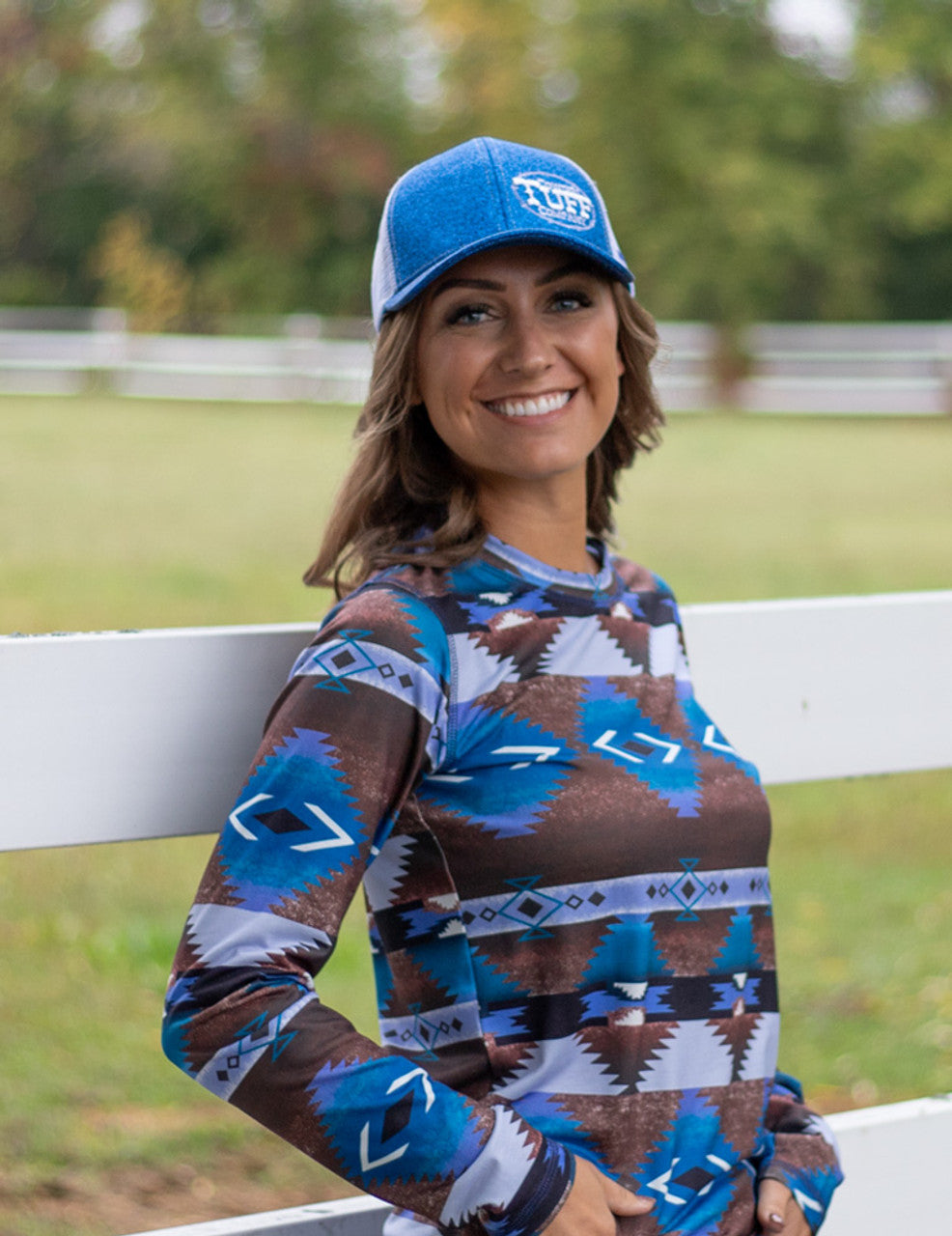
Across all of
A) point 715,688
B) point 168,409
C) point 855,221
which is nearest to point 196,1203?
point 715,688

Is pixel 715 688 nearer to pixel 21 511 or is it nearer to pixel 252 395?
pixel 21 511

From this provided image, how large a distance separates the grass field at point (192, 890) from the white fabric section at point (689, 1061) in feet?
4.73

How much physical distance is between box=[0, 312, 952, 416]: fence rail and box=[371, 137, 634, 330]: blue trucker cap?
18.5 meters

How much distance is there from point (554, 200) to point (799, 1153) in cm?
93

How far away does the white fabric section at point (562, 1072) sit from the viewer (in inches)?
55.3

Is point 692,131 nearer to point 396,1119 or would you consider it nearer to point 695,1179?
point 695,1179

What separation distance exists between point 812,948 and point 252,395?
19145 millimetres

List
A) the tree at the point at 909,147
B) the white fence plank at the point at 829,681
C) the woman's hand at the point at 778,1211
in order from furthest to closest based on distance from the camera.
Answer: the tree at the point at 909,147 < the white fence plank at the point at 829,681 < the woman's hand at the point at 778,1211

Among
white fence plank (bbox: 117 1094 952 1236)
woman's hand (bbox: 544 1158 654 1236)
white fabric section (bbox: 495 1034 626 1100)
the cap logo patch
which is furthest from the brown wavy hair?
white fence plank (bbox: 117 1094 952 1236)

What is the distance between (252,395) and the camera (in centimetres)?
2236

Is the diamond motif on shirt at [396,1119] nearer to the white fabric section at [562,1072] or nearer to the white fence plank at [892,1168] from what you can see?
the white fabric section at [562,1072]

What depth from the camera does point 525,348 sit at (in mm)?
1579

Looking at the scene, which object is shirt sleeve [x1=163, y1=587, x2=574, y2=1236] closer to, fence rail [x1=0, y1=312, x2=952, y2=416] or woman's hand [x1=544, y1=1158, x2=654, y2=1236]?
woman's hand [x1=544, y1=1158, x2=654, y2=1236]

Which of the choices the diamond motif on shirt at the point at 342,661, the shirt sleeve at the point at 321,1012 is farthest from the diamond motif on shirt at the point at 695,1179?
the diamond motif on shirt at the point at 342,661
